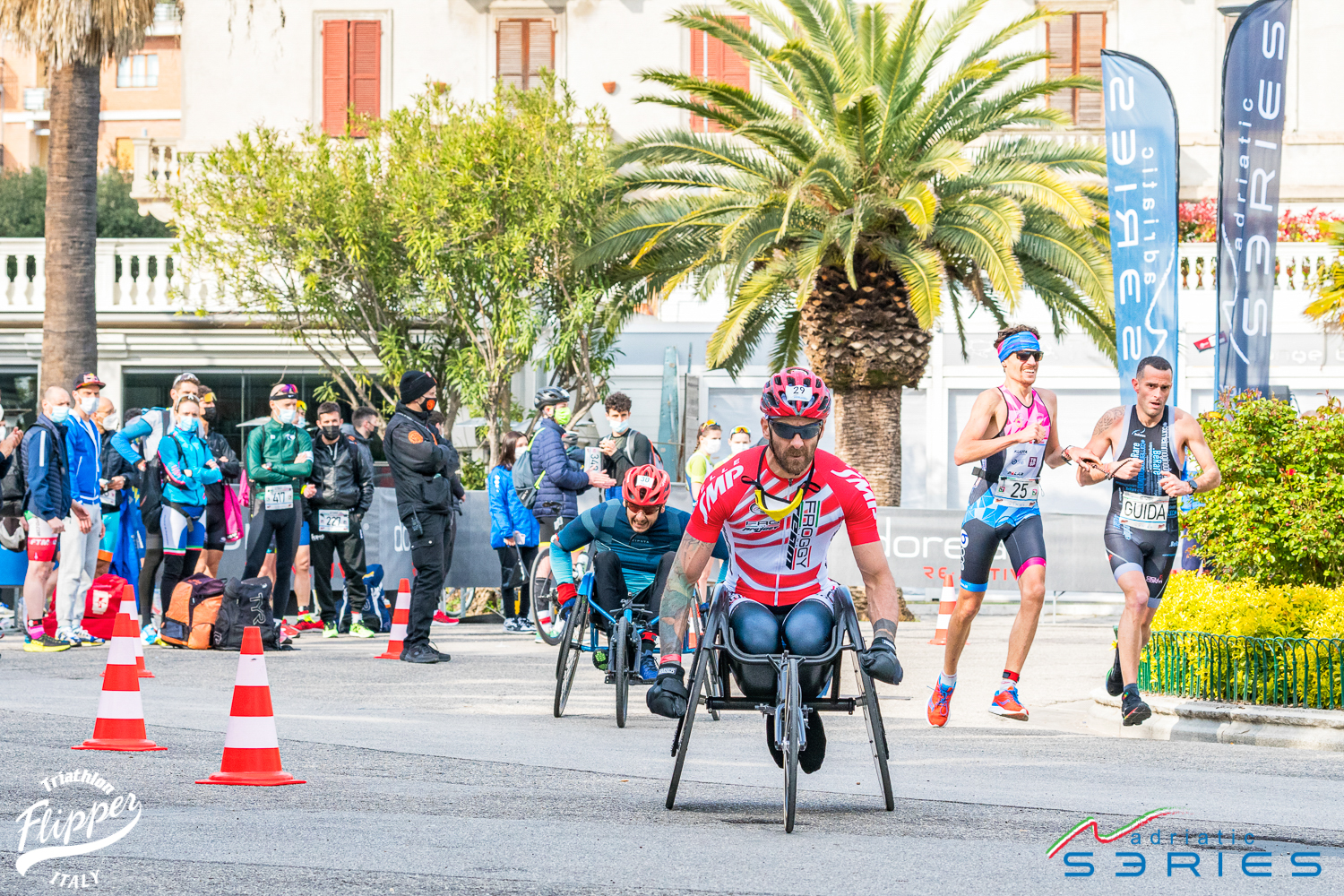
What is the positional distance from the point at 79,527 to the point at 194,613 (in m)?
1.19

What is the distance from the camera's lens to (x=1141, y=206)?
1258 cm

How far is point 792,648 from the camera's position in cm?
670

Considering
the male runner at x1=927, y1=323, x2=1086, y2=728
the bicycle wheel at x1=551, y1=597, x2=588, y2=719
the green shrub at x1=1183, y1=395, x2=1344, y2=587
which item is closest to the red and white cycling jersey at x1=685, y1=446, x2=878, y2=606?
the male runner at x1=927, y1=323, x2=1086, y2=728

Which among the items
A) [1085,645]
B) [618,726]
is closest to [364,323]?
[1085,645]

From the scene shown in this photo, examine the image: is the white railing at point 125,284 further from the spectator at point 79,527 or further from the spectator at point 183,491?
the spectator at point 79,527

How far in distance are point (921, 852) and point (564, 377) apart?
18.4m

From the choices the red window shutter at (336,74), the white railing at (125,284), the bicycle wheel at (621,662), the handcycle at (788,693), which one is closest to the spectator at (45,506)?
the bicycle wheel at (621,662)

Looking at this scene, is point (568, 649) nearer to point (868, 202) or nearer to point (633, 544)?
point (633, 544)

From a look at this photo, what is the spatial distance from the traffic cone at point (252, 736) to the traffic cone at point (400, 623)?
6.38 meters

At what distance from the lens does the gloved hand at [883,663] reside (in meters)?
6.24

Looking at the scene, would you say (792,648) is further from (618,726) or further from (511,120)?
(511,120)

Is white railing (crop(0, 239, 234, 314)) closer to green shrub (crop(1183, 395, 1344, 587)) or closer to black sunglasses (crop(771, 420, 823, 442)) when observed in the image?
green shrub (crop(1183, 395, 1344, 587))

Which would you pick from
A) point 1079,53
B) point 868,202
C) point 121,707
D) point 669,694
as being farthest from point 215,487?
point 1079,53

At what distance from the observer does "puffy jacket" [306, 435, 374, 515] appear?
15.7 m
